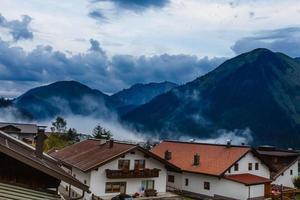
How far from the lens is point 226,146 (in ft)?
171

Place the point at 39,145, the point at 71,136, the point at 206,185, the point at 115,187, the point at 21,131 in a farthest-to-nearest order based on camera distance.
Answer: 1. the point at 21,131
2. the point at 71,136
3. the point at 206,185
4. the point at 115,187
5. the point at 39,145

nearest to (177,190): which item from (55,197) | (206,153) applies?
(206,153)

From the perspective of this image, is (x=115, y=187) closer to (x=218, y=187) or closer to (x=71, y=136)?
(x=218, y=187)

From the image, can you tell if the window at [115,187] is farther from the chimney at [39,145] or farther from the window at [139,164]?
the chimney at [39,145]

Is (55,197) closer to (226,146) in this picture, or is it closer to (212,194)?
(212,194)

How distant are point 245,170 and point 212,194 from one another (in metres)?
5.87

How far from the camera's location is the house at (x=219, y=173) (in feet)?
151

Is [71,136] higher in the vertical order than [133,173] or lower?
higher

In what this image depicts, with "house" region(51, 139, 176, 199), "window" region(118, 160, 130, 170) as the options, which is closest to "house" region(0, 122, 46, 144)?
"house" region(51, 139, 176, 199)

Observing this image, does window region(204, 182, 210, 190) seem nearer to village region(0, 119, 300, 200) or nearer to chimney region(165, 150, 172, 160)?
village region(0, 119, 300, 200)

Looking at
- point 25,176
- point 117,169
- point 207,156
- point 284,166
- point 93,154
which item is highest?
point 207,156

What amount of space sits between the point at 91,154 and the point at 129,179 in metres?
5.33

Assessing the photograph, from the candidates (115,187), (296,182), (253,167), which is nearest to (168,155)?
(253,167)

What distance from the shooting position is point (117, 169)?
42906 millimetres
